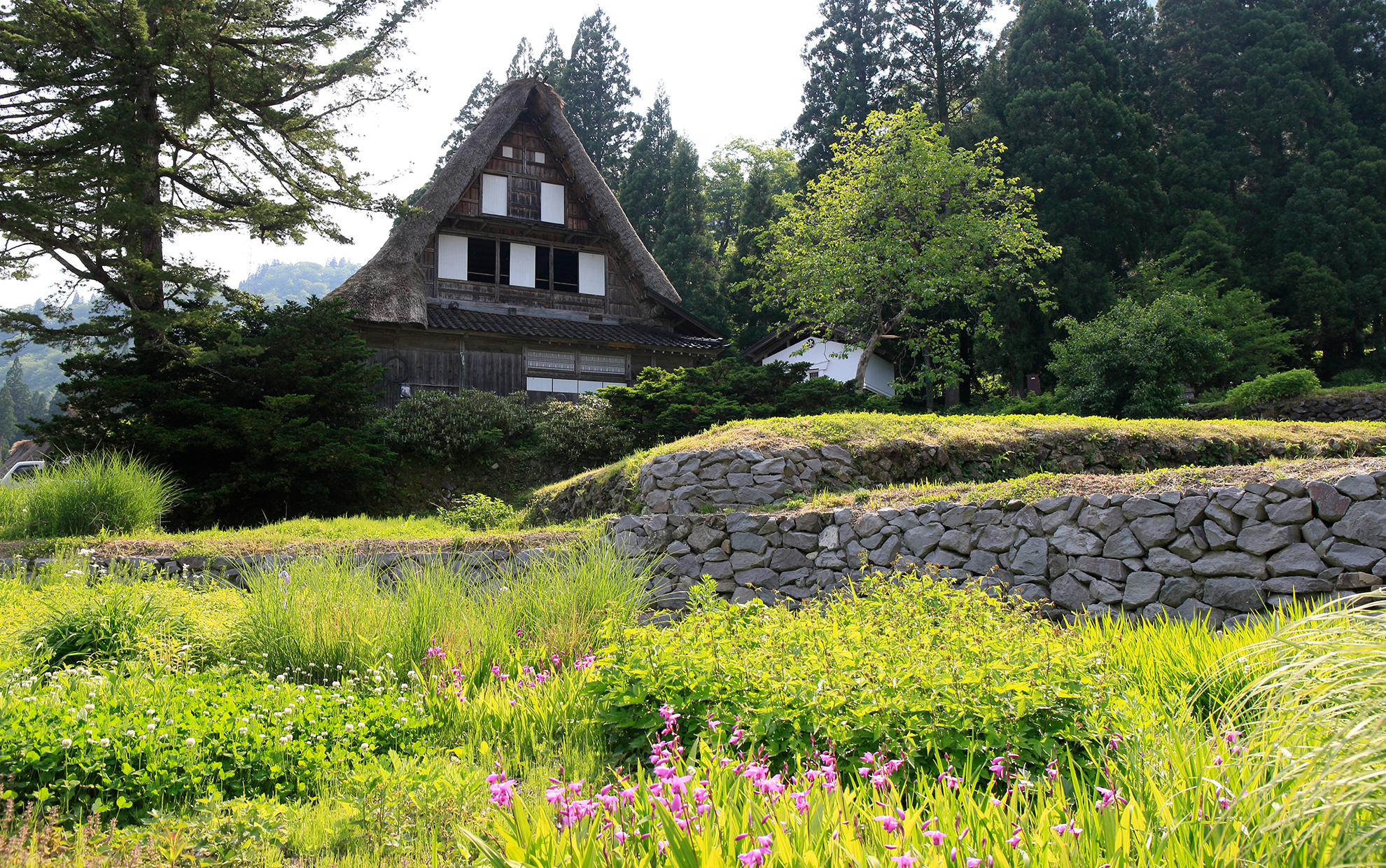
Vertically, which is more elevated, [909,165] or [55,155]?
[909,165]

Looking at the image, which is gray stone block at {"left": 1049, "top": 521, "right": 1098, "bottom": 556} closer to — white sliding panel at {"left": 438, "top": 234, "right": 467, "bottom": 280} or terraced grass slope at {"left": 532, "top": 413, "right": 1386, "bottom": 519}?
terraced grass slope at {"left": 532, "top": 413, "right": 1386, "bottom": 519}

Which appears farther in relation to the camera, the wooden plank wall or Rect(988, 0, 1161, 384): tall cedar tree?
Rect(988, 0, 1161, 384): tall cedar tree

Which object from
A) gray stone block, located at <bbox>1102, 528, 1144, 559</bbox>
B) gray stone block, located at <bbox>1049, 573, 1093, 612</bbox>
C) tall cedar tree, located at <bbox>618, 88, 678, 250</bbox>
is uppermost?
tall cedar tree, located at <bbox>618, 88, 678, 250</bbox>

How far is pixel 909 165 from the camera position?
15844 millimetres

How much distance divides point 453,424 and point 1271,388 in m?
15.4

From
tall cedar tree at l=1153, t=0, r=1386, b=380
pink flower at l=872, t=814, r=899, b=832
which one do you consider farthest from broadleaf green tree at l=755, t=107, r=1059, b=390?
pink flower at l=872, t=814, r=899, b=832

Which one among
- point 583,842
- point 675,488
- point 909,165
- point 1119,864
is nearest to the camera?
point 1119,864

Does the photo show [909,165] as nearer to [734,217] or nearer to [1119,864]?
[1119,864]

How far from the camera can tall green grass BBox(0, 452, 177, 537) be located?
8.41 metres

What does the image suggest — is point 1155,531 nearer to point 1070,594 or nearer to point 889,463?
point 1070,594

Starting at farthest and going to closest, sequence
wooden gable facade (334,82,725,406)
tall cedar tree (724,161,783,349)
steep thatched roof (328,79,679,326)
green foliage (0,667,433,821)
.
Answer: tall cedar tree (724,161,783,349), wooden gable facade (334,82,725,406), steep thatched roof (328,79,679,326), green foliage (0,667,433,821)

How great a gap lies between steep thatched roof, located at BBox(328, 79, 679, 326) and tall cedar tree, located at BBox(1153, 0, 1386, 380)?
14834 mm

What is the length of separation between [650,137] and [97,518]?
976 inches

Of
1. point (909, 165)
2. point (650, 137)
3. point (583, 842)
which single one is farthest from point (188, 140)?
point (650, 137)
